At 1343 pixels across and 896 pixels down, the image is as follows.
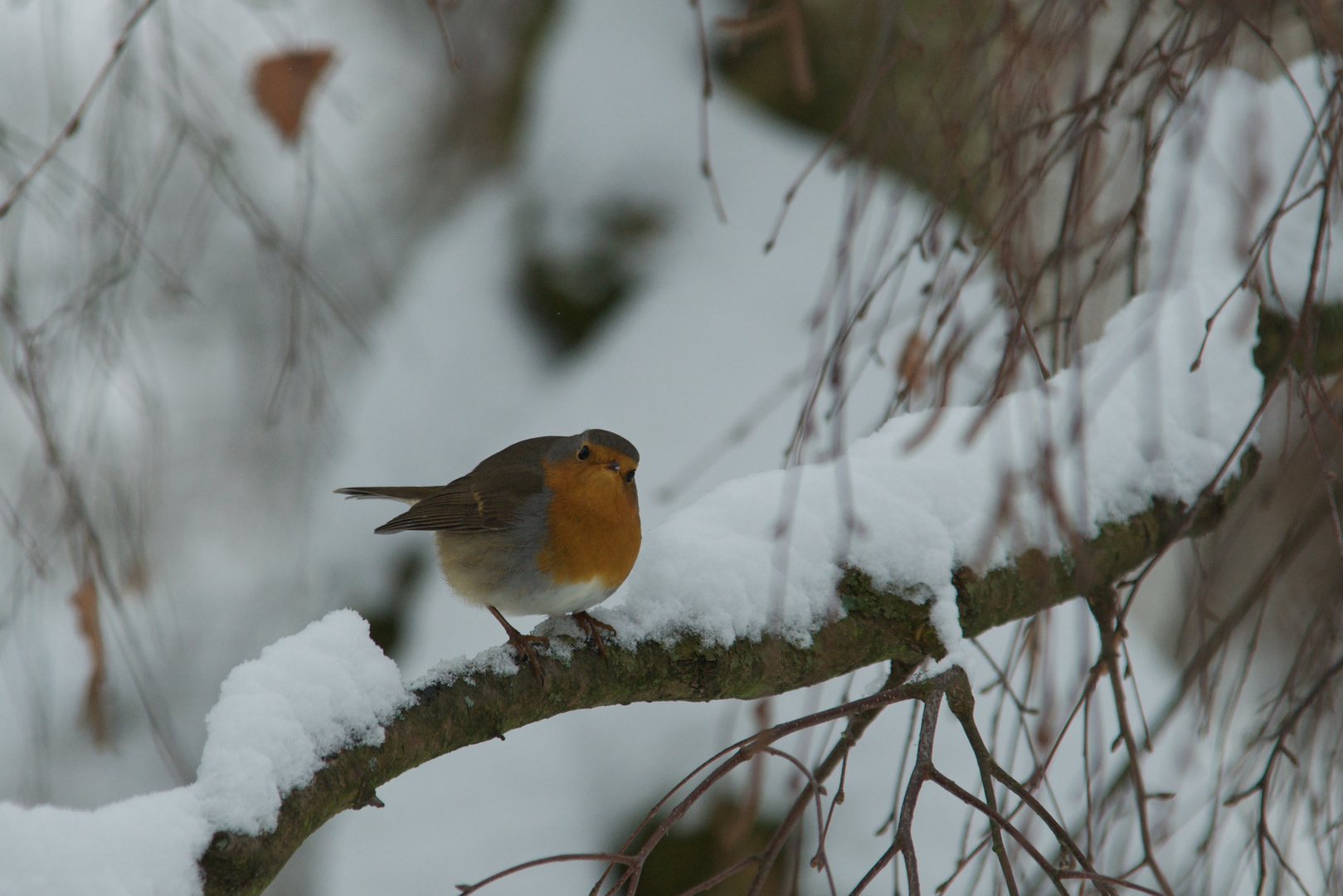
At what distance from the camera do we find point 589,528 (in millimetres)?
Result: 2086

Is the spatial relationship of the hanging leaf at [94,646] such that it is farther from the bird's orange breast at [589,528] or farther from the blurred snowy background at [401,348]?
the bird's orange breast at [589,528]

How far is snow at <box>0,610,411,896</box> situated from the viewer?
1037mm

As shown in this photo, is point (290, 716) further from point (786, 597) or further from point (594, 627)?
point (786, 597)

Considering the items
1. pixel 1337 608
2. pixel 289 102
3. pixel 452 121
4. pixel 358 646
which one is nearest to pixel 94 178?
pixel 289 102

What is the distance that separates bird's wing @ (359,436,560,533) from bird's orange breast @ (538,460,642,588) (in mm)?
84

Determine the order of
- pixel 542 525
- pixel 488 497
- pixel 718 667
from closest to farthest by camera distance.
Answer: pixel 718 667, pixel 542 525, pixel 488 497

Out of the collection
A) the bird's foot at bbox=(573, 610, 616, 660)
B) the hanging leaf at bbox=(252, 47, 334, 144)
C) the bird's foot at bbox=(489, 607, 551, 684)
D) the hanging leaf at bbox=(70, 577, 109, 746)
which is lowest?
the hanging leaf at bbox=(70, 577, 109, 746)

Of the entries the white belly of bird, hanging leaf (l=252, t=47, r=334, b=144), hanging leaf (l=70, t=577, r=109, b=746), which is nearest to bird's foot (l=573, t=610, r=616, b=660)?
the white belly of bird

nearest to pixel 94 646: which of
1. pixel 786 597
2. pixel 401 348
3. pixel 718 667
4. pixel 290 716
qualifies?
pixel 290 716

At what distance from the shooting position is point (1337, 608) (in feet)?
→ 5.40

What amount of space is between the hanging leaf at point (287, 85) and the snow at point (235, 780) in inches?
52.0

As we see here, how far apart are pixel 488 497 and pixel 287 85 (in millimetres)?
1070

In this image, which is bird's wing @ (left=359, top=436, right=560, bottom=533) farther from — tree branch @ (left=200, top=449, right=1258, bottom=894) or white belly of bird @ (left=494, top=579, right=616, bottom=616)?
tree branch @ (left=200, top=449, right=1258, bottom=894)

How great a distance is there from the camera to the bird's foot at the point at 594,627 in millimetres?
1673
